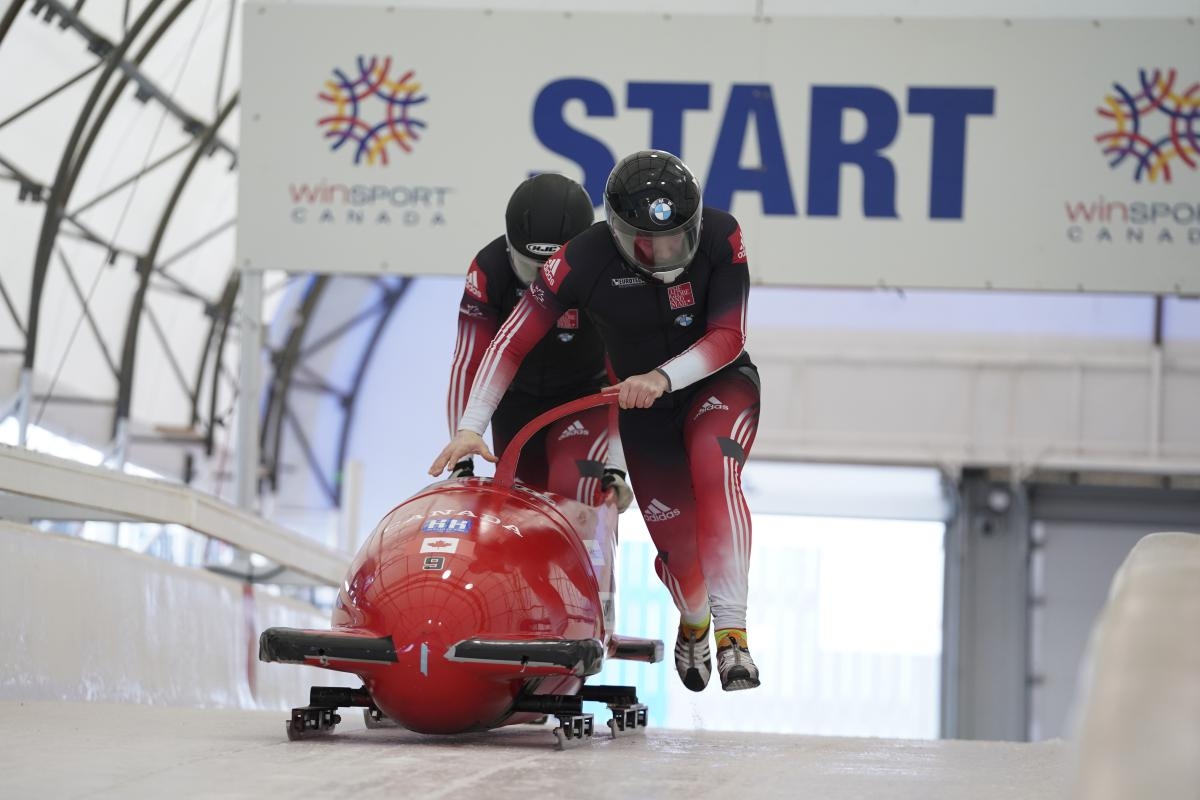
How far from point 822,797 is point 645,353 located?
5.85 feet

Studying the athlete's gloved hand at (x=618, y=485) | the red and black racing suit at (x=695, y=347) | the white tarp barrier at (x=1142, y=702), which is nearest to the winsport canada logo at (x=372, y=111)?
the red and black racing suit at (x=695, y=347)

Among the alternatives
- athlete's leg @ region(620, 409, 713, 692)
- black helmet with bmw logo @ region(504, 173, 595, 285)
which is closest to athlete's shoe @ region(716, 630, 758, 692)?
athlete's leg @ region(620, 409, 713, 692)

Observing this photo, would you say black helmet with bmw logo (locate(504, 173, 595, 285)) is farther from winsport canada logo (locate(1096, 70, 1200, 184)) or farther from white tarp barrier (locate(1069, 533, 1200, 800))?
winsport canada logo (locate(1096, 70, 1200, 184))

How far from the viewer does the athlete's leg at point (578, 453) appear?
13.6ft

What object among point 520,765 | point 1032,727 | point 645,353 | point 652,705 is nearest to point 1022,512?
point 1032,727

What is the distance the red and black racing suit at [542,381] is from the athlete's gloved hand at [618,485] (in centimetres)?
3

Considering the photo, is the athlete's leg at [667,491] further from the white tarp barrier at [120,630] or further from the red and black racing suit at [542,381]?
the white tarp barrier at [120,630]

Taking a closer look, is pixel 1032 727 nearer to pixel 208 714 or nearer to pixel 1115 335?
pixel 1115 335

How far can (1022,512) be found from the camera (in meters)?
14.9

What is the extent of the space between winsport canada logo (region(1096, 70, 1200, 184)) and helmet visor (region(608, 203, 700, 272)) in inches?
171

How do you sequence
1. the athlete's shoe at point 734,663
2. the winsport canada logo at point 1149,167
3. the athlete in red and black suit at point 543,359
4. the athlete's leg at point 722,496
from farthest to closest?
the winsport canada logo at point 1149,167 < the athlete in red and black suit at point 543,359 < the athlete's leg at point 722,496 < the athlete's shoe at point 734,663

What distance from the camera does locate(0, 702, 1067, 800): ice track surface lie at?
7.90 feet

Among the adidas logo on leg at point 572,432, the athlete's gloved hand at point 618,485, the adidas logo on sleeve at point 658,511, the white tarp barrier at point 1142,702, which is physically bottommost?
the white tarp barrier at point 1142,702

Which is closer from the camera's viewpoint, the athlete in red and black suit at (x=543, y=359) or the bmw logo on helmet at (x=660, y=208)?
the bmw logo on helmet at (x=660, y=208)
